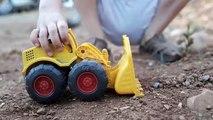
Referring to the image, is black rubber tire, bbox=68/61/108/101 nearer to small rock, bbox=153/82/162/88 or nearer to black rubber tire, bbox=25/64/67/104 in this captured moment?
black rubber tire, bbox=25/64/67/104

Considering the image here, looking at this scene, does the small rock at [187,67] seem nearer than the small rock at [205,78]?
No

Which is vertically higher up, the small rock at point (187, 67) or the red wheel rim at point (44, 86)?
the small rock at point (187, 67)

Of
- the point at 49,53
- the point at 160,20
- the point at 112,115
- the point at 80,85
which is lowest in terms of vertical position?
the point at 112,115

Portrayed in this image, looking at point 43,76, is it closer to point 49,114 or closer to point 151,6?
point 49,114

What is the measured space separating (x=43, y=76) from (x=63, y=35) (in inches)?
6.5

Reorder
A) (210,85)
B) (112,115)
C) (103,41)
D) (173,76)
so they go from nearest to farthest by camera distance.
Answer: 1. (112,115)
2. (210,85)
3. (173,76)
4. (103,41)

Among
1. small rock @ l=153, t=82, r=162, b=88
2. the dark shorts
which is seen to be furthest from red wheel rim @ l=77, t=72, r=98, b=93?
the dark shorts

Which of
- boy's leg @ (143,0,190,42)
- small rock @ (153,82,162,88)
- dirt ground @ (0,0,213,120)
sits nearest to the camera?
dirt ground @ (0,0,213,120)

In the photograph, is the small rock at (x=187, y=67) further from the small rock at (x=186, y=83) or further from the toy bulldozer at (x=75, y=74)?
the toy bulldozer at (x=75, y=74)

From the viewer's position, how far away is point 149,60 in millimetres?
2662

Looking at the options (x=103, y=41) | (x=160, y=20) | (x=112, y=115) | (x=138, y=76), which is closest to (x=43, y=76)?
(x=112, y=115)

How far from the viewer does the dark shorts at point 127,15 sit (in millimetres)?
2586

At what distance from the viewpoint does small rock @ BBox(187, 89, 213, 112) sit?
1586 mm

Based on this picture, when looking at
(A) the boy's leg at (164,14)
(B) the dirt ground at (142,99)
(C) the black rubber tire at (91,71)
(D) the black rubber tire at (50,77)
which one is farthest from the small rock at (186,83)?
(A) the boy's leg at (164,14)
